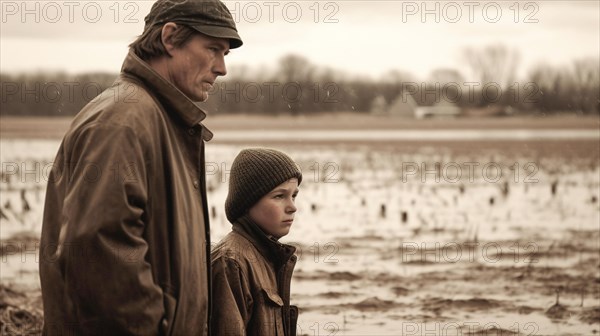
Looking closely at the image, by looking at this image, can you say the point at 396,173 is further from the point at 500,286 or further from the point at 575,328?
the point at 575,328

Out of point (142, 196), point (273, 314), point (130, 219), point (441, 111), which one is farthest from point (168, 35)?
point (441, 111)

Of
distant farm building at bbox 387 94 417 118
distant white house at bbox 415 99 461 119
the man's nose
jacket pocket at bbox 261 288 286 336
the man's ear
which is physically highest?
the man's ear

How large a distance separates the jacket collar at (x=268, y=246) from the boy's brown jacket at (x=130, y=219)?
768 mm

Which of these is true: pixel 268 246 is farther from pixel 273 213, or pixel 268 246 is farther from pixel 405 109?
pixel 405 109

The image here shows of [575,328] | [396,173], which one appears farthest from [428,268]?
[396,173]

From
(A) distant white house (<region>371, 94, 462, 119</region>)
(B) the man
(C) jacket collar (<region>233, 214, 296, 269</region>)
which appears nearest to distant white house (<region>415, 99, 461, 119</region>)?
(A) distant white house (<region>371, 94, 462, 119</region>)

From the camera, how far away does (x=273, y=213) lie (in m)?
4.44

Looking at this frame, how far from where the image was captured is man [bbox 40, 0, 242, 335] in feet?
10.1

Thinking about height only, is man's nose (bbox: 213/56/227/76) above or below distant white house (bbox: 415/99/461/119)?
above

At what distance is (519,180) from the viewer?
63.3ft

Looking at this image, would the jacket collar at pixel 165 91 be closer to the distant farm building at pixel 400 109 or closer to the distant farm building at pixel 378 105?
the distant farm building at pixel 378 105

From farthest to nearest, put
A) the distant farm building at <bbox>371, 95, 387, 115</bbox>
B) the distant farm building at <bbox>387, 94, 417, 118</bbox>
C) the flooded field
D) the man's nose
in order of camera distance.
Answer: the distant farm building at <bbox>387, 94, 417, 118</bbox> < the distant farm building at <bbox>371, 95, 387, 115</bbox> < the flooded field < the man's nose

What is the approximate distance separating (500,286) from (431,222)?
162 inches

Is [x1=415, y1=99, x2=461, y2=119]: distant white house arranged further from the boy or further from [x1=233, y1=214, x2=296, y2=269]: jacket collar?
[x1=233, y1=214, x2=296, y2=269]: jacket collar
